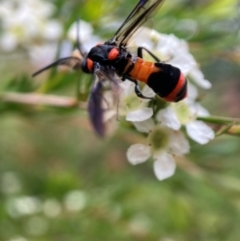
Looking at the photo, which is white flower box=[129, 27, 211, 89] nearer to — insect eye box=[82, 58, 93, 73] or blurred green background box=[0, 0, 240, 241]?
insect eye box=[82, 58, 93, 73]

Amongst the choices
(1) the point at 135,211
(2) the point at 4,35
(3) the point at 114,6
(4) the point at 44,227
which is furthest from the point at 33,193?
(3) the point at 114,6

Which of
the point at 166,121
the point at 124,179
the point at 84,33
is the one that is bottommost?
the point at 124,179

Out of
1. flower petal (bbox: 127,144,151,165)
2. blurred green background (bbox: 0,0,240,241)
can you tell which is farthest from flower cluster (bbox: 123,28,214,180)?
blurred green background (bbox: 0,0,240,241)

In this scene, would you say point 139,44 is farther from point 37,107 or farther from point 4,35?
point 4,35

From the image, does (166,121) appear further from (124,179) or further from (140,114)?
(124,179)

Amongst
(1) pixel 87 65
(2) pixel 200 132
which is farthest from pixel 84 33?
(2) pixel 200 132
